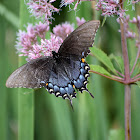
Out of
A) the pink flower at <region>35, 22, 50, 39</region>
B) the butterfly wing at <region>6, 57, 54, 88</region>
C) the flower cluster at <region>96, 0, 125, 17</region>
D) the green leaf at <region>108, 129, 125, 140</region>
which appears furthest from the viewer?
the pink flower at <region>35, 22, 50, 39</region>

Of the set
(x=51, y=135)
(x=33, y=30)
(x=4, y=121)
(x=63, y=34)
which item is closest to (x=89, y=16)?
(x=63, y=34)

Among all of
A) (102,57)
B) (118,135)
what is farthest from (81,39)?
(118,135)

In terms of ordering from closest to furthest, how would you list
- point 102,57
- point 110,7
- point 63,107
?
point 110,7, point 102,57, point 63,107

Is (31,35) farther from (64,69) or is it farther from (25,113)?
(25,113)

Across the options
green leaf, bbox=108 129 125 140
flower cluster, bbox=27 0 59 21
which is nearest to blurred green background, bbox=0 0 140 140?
green leaf, bbox=108 129 125 140

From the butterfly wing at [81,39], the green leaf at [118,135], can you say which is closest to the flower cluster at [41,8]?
the butterfly wing at [81,39]

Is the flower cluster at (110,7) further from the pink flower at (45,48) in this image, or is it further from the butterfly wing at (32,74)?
the butterfly wing at (32,74)

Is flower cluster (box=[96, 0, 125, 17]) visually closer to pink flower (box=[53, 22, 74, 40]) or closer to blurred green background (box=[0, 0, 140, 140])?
pink flower (box=[53, 22, 74, 40])
